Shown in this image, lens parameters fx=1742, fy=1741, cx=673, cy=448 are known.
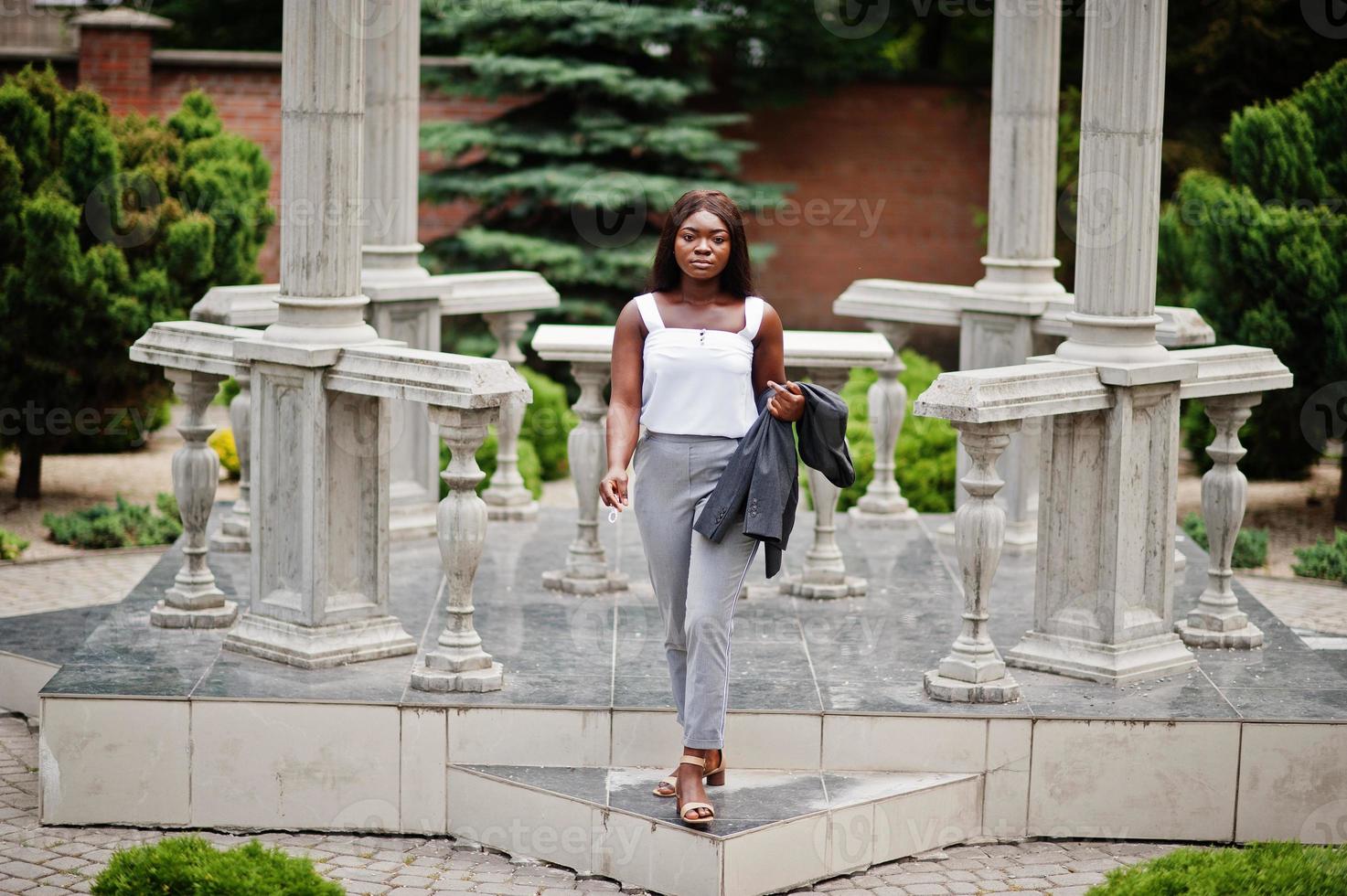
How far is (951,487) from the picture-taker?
1229cm

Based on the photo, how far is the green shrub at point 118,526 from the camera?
1167cm

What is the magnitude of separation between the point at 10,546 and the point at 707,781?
687 centimetres

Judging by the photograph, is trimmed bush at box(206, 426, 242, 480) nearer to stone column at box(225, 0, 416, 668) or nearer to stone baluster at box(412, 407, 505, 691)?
stone column at box(225, 0, 416, 668)

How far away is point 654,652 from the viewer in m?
7.10

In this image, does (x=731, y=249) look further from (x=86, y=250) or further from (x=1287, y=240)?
(x=86, y=250)

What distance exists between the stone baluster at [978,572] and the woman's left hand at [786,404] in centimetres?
109

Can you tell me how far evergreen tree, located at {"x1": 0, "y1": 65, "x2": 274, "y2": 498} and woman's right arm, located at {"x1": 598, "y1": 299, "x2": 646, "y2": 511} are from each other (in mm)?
7439

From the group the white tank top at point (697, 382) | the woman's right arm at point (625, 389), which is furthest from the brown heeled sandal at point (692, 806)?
the white tank top at point (697, 382)

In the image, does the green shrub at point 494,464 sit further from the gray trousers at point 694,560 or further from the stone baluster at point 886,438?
the gray trousers at point 694,560

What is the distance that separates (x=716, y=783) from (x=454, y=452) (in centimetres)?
157

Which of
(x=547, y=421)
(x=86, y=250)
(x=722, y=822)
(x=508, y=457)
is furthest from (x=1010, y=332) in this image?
(x=86, y=250)

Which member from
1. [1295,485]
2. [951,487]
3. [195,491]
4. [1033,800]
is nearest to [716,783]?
[1033,800]

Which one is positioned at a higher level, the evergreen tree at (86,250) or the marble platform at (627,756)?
the evergreen tree at (86,250)

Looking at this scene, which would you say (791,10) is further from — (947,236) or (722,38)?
(947,236)
